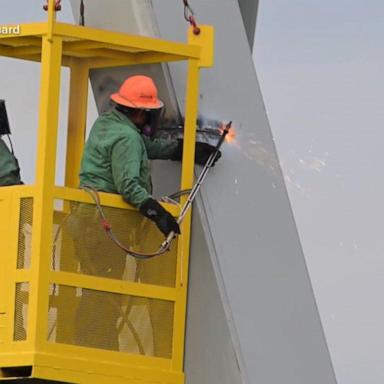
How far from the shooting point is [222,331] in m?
15.8

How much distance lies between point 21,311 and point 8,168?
1.17 m

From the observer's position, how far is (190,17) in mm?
15898

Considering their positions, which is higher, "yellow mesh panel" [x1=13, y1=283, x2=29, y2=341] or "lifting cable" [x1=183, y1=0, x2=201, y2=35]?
"lifting cable" [x1=183, y1=0, x2=201, y2=35]

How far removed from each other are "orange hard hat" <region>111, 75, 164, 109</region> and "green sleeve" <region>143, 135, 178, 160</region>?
292 millimetres

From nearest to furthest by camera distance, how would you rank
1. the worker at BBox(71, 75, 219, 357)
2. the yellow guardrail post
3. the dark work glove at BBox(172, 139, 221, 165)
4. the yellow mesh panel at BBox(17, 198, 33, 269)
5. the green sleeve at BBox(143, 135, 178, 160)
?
the yellow guardrail post, the yellow mesh panel at BBox(17, 198, 33, 269), the worker at BBox(71, 75, 219, 357), the green sleeve at BBox(143, 135, 178, 160), the dark work glove at BBox(172, 139, 221, 165)

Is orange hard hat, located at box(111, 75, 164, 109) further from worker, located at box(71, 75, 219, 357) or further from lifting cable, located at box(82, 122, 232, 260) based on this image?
lifting cable, located at box(82, 122, 232, 260)

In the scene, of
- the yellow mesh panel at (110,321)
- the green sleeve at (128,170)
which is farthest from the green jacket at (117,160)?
the yellow mesh panel at (110,321)

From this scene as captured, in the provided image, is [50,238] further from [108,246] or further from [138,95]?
[138,95]

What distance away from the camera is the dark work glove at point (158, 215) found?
49.8 ft

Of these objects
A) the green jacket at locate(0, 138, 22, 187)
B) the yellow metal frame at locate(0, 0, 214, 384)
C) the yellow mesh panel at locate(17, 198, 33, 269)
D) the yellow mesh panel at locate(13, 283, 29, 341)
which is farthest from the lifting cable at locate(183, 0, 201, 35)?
the yellow mesh panel at locate(13, 283, 29, 341)

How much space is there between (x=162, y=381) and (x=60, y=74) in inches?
81.8

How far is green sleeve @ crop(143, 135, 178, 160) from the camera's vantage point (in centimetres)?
1578

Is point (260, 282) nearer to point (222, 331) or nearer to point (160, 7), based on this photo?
point (222, 331)

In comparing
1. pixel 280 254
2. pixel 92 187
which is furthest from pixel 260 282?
pixel 92 187
